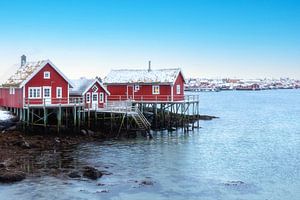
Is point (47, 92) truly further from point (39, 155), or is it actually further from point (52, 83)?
point (39, 155)

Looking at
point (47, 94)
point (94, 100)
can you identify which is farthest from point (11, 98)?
point (94, 100)

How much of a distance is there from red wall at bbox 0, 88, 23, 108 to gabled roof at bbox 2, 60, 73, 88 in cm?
87

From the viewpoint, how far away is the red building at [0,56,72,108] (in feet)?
146

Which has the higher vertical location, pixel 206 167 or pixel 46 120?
pixel 46 120

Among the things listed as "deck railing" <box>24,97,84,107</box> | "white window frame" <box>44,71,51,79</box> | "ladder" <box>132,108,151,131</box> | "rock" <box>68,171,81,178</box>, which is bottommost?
"rock" <box>68,171,81,178</box>

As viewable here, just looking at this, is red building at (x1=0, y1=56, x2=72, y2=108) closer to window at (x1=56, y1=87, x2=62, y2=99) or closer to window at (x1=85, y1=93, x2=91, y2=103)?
window at (x1=56, y1=87, x2=62, y2=99)

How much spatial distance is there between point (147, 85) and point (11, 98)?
17.6 m

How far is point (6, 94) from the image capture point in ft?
158

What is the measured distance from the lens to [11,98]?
46.9 meters

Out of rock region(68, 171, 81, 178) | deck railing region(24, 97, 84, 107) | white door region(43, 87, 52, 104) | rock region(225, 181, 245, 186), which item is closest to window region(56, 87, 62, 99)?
deck railing region(24, 97, 84, 107)

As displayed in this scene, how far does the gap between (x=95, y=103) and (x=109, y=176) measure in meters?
22.4

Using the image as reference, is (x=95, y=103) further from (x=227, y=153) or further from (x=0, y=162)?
(x=0, y=162)

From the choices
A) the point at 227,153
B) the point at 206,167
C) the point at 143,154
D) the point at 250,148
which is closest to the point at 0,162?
the point at 143,154

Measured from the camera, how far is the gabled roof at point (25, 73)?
44.5 metres
